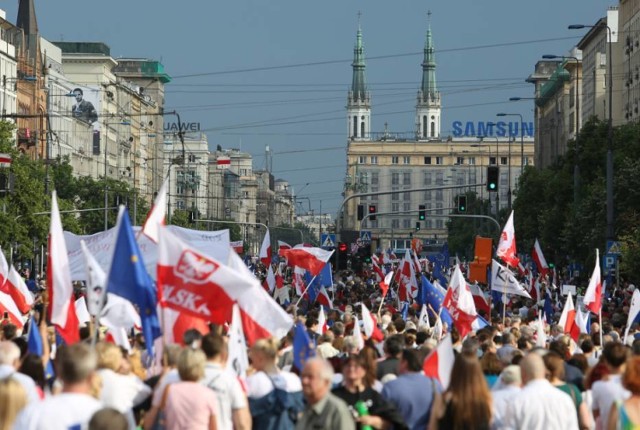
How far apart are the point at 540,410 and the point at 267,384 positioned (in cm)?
203

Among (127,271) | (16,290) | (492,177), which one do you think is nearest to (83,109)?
(492,177)

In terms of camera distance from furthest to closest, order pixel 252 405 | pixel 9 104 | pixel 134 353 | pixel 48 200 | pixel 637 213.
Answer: pixel 9 104
pixel 48 200
pixel 637 213
pixel 134 353
pixel 252 405

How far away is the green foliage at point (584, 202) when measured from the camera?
63.1 metres

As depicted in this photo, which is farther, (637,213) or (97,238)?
(637,213)

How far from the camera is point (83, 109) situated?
150 m

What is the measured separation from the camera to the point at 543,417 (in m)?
12.6

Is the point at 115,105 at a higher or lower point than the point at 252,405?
higher

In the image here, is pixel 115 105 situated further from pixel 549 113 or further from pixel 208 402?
pixel 208 402

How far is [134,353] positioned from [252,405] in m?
2.30

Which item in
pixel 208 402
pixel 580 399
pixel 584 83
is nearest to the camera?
pixel 208 402

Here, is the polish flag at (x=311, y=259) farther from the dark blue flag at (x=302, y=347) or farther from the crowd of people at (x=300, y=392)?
the crowd of people at (x=300, y=392)

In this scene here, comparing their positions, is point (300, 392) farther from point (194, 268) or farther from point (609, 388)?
point (609, 388)

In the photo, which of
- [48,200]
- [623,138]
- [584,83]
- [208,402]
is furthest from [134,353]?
[584,83]

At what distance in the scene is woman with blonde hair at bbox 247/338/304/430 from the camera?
44.2ft
